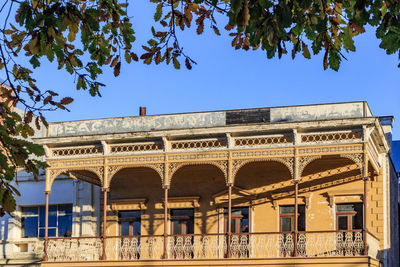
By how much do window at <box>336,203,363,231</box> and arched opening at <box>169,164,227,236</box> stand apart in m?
3.89

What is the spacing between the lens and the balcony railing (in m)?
21.8

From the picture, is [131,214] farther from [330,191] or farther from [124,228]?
[330,191]

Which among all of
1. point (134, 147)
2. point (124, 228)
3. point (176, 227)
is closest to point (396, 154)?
point (176, 227)

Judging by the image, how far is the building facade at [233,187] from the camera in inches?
861

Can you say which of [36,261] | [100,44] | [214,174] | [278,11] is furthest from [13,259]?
[278,11]

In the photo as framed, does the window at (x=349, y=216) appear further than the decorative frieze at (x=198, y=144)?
Yes

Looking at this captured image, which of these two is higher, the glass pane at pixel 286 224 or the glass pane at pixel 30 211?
the glass pane at pixel 30 211

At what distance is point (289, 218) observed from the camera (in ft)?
81.4

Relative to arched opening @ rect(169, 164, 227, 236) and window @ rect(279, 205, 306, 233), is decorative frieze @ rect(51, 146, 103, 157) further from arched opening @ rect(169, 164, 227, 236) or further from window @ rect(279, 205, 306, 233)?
window @ rect(279, 205, 306, 233)

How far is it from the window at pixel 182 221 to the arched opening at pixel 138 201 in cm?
45

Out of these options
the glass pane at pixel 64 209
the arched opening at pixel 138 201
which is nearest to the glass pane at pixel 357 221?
the arched opening at pixel 138 201

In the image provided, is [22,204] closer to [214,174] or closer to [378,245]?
[214,174]

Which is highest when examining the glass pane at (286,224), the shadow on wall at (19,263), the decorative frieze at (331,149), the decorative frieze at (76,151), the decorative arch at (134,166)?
the decorative frieze at (76,151)

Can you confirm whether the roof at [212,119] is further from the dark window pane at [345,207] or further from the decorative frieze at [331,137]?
the dark window pane at [345,207]
